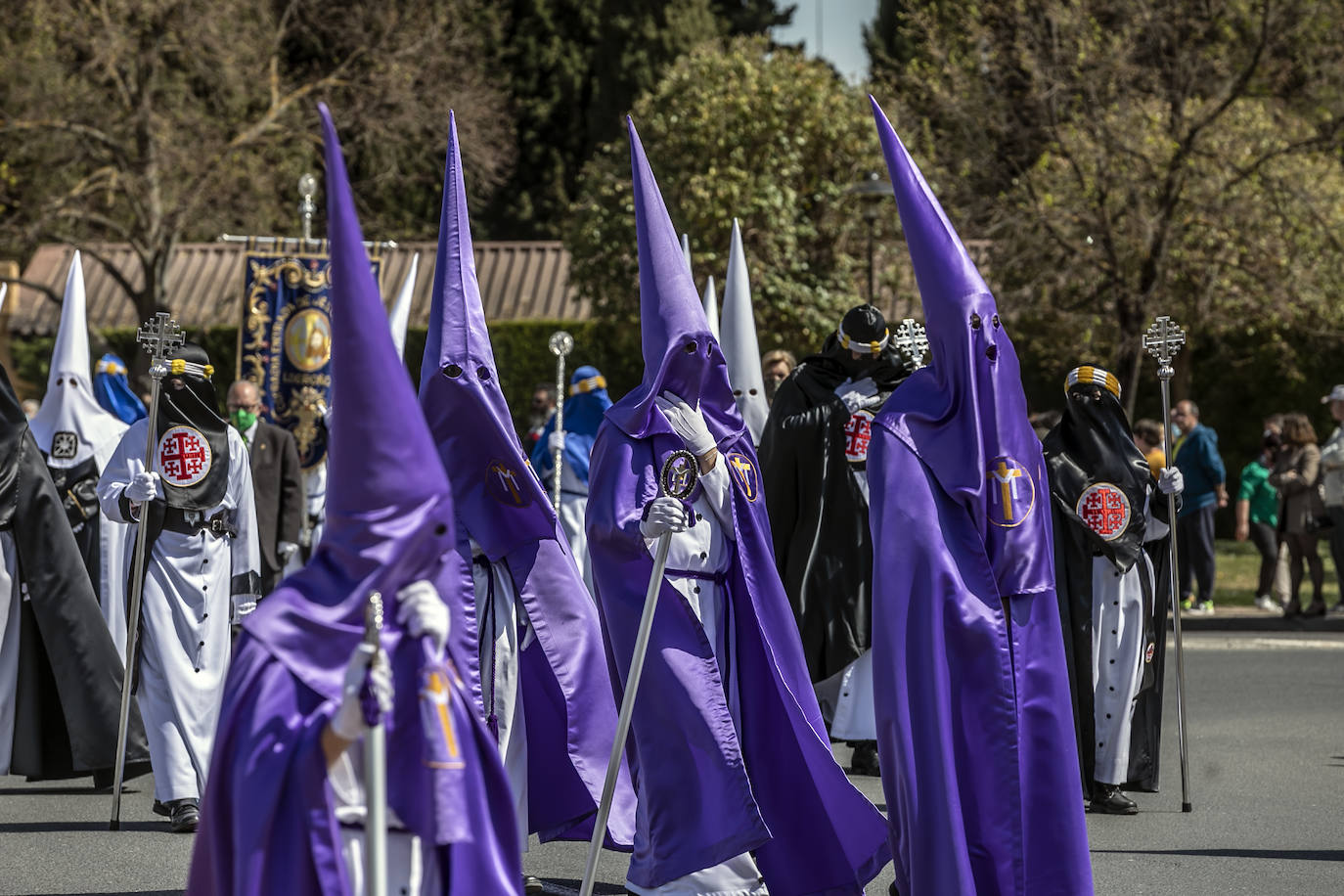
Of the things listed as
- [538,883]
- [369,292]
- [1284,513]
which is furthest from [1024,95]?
[369,292]

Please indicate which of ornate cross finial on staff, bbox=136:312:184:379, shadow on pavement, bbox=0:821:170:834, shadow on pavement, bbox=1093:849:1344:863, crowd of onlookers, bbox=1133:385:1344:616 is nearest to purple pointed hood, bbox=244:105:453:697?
ornate cross finial on staff, bbox=136:312:184:379

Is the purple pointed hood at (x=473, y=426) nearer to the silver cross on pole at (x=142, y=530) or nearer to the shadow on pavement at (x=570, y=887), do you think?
the shadow on pavement at (x=570, y=887)

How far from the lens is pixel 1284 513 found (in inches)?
609

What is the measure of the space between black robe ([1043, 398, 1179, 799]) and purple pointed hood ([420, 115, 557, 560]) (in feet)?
9.06

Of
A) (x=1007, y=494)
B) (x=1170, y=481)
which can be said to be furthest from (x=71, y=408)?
(x=1007, y=494)

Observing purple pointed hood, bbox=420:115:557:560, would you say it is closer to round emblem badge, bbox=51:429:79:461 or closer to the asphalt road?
the asphalt road

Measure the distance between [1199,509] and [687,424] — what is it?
10705 mm

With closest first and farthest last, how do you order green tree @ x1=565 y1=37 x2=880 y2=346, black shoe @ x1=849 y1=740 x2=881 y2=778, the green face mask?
1. black shoe @ x1=849 y1=740 x2=881 y2=778
2. the green face mask
3. green tree @ x1=565 y1=37 x2=880 y2=346

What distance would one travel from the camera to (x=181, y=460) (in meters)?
7.67

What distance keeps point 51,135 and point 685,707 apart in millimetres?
21120

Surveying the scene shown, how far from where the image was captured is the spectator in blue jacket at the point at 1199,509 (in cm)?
1585

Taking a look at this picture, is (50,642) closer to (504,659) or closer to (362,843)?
(504,659)

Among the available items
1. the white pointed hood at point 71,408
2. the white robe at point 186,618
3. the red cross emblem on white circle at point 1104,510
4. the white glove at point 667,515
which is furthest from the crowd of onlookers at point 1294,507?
the white glove at point 667,515

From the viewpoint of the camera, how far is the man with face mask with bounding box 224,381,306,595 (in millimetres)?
11148
